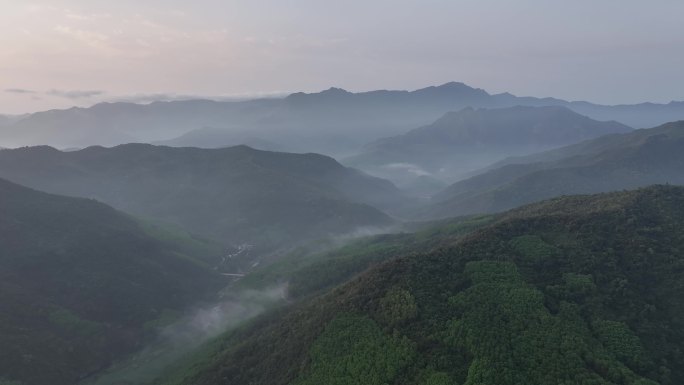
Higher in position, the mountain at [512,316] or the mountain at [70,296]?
the mountain at [512,316]

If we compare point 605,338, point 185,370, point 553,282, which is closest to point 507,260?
point 553,282

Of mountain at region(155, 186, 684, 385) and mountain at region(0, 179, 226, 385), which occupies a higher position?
mountain at region(155, 186, 684, 385)

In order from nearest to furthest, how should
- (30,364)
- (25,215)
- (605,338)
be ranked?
(605,338) → (30,364) → (25,215)

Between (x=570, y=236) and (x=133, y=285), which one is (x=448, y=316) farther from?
(x=133, y=285)

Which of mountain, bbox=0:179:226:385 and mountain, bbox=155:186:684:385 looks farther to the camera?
mountain, bbox=0:179:226:385

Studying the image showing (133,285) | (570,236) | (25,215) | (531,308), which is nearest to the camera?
(531,308)
